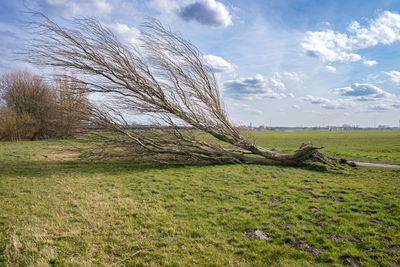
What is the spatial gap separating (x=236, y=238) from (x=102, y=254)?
6.81 feet

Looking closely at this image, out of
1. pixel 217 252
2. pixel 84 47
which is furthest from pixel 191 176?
pixel 84 47

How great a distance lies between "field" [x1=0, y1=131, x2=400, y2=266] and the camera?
3.20 meters

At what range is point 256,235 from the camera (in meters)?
3.83

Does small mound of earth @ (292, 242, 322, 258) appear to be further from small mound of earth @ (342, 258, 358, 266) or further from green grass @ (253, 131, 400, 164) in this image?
green grass @ (253, 131, 400, 164)

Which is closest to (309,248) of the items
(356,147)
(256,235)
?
(256,235)

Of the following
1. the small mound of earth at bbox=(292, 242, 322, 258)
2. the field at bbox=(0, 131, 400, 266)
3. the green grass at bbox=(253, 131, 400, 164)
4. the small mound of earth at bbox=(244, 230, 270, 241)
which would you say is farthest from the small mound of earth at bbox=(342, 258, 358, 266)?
the green grass at bbox=(253, 131, 400, 164)

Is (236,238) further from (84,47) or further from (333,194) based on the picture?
(84,47)

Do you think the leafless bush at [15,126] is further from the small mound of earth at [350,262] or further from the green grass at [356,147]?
the small mound of earth at [350,262]

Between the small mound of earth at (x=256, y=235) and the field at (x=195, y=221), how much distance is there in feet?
0.08

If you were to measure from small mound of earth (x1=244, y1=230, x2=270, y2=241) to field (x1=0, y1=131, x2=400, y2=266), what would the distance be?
25 millimetres

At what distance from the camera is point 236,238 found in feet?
12.2

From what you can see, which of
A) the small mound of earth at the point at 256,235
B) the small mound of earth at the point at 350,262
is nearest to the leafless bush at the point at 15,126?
the small mound of earth at the point at 256,235

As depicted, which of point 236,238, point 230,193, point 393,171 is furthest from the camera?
point 393,171

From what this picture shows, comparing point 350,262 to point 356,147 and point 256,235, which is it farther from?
point 356,147
